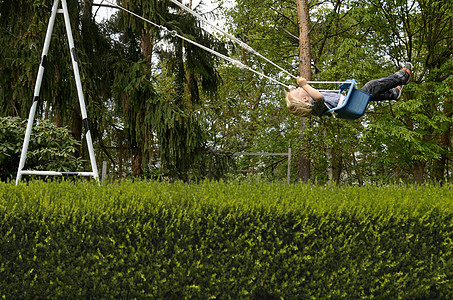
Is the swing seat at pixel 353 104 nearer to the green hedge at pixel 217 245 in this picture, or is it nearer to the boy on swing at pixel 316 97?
the boy on swing at pixel 316 97

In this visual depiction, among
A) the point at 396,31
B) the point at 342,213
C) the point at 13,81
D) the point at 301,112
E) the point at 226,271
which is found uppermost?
the point at 396,31

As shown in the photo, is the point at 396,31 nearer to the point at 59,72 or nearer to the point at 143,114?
the point at 143,114

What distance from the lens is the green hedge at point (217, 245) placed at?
338 centimetres

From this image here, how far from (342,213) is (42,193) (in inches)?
107

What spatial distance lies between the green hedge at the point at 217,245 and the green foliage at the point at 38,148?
2.96 m

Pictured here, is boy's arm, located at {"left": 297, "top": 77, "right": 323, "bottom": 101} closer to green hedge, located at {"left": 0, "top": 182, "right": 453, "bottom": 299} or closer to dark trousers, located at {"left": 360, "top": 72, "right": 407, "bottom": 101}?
dark trousers, located at {"left": 360, "top": 72, "right": 407, "bottom": 101}

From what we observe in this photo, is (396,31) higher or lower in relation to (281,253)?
higher

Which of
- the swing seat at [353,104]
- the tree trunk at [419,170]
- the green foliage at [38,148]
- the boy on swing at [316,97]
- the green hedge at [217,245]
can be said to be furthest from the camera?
the tree trunk at [419,170]

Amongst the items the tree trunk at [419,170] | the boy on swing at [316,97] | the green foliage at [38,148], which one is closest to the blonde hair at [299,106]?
the boy on swing at [316,97]

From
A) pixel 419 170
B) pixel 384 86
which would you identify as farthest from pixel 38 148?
pixel 419 170

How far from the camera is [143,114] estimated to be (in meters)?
8.87

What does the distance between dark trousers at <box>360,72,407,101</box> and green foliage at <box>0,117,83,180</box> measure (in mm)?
4794

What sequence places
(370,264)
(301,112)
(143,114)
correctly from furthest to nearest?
(143,114)
(301,112)
(370,264)

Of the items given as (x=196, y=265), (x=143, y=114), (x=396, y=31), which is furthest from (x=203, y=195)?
(x=396, y=31)
